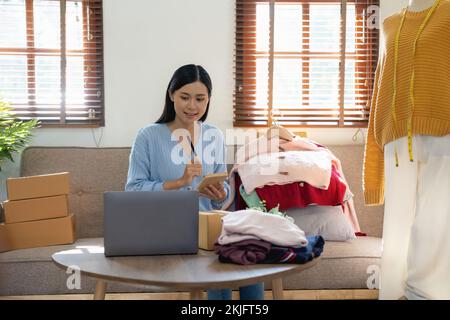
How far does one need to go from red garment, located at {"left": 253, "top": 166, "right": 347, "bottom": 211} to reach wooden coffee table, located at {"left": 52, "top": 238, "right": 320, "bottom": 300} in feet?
3.94

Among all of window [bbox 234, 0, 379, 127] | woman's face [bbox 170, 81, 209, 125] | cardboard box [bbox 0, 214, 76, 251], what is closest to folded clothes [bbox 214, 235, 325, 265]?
woman's face [bbox 170, 81, 209, 125]

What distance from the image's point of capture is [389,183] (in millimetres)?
2439

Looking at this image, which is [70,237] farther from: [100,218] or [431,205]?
[431,205]

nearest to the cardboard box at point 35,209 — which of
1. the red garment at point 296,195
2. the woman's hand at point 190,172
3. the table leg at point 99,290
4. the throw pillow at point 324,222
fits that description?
the woman's hand at point 190,172

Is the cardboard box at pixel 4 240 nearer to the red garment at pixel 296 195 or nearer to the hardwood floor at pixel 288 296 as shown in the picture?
the hardwood floor at pixel 288 296

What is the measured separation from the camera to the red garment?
115 inches

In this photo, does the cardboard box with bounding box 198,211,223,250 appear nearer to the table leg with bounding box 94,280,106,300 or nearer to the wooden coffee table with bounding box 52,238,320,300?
the wooden coffee table with bounding box 52,238,320,300

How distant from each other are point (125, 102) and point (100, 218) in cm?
74

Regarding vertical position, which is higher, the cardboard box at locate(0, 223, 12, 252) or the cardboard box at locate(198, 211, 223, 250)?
the cardboard box at locate(198, 211, 223, 250)

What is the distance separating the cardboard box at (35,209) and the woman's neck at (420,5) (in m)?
1.77

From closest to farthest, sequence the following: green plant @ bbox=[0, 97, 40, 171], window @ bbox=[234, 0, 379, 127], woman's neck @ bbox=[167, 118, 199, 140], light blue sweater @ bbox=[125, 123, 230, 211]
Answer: light blue sweater @ bbox=[125, 123, 230, 211]
woman's neck @ bbox=[167, 118, 199, 140]
green plant @ bbox=[0, 97, 40, 171]
window @ bbox=[234, 0, 379, 127]

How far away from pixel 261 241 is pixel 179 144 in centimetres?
100

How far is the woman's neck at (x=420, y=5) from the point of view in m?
2.39

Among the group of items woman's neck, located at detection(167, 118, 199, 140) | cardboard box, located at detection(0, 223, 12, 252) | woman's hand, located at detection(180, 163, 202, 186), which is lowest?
cardboard box, located at detection(0, 223, 12, 252)
